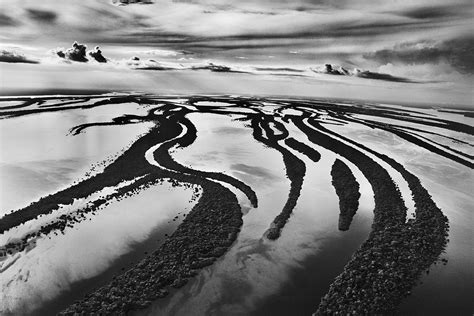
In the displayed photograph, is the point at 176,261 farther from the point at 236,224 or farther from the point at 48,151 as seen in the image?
the point at 48,151

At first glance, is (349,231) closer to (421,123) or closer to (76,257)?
(76,257)

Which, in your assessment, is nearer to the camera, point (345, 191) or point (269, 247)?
point (269, 247)

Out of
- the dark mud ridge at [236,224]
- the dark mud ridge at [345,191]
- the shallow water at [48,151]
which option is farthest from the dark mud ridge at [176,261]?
the shallow water at [48,151]

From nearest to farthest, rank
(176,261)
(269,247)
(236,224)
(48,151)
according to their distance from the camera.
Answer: (176,261) < (269,247) < (236,224) < (48,151)

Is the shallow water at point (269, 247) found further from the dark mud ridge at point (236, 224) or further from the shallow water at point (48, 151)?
the shallow water at point (48, 151)

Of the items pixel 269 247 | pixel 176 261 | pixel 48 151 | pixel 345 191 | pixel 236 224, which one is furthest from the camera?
pixel 48 151

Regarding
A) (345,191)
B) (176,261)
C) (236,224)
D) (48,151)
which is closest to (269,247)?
(236,224)

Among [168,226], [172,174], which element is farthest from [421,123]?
[168,226]

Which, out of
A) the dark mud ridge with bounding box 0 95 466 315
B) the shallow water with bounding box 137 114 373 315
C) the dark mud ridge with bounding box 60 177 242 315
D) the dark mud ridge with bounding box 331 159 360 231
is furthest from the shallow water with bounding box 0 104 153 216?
the dark mud ridge with bounding box 331 159 360 231
